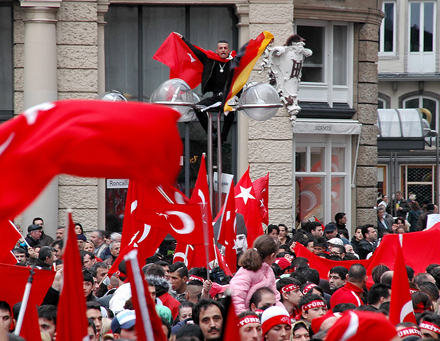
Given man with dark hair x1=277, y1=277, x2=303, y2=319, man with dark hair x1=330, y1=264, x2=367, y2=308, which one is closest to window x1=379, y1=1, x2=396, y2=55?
man with dark hair x1=330, y1=264, x2=367, y2=308

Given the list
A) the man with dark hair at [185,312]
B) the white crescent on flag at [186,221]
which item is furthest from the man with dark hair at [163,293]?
the white crescent on flag at [186,221]

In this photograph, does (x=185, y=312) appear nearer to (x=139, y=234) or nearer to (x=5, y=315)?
(x=5, y=315)

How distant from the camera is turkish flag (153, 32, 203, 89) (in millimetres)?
11008

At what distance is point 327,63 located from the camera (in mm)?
16750

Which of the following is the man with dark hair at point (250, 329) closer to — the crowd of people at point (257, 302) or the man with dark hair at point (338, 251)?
the crowd of people at point (257, 302)

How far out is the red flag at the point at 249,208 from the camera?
34.8 ft

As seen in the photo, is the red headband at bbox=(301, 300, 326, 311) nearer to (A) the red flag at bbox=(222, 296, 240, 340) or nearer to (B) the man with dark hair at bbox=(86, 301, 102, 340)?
(B) the man with dark hair at bbox=(86, 301, 102, 340)

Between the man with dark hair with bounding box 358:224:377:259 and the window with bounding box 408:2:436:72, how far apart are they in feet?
88.2

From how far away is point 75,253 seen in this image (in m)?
4.36

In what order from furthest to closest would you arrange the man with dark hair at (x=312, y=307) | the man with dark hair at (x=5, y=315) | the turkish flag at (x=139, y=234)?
the turkish flag at (x=139, y=234), the man with dark hair at (x=312, y=307), the man with dark hair at (x=5, y=315)

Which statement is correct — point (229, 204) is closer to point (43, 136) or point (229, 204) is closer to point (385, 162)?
point (43, 136)

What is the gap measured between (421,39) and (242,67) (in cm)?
3045

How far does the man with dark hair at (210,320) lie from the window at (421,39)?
1383 inches

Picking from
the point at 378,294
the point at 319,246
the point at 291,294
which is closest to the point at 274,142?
the point at 319,246
